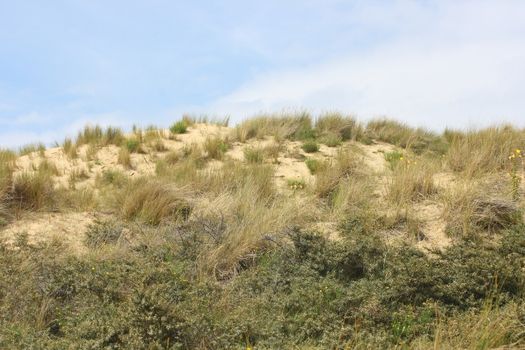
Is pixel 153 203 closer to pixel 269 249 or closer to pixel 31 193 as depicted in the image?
pixel 31 193

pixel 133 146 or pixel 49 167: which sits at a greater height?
pixel 133 146

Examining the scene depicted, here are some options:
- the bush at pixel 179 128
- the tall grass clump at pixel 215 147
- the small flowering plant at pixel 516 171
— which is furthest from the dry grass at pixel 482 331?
the bush at pixel 179 128

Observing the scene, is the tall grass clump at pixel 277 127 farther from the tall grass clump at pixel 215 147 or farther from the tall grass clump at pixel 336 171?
the tall grass clump at pixel 336 171

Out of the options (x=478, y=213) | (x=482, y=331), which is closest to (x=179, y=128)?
(x=478, y=213)

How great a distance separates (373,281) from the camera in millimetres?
5906

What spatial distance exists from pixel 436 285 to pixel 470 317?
63 cm

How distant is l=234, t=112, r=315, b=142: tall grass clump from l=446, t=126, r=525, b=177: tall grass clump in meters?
3.80

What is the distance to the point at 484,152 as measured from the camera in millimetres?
9273

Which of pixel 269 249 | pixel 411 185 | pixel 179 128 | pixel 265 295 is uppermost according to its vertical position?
pixel 179 128

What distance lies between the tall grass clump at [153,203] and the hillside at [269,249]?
24mm

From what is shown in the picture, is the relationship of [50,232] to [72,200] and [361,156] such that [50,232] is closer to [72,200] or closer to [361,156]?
[72,200]

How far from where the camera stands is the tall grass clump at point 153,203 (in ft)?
26.7

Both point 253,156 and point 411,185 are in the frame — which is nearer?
point 411,185

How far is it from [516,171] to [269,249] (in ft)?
14.8
